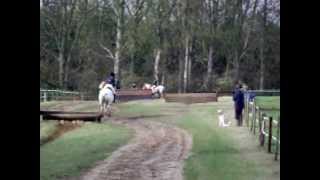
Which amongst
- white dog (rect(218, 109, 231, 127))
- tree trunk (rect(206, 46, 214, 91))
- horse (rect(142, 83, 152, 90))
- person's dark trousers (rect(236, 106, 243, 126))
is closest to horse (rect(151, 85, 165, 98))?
horse (rect(142, 83, 152, 90))

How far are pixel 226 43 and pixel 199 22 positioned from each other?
24 cm

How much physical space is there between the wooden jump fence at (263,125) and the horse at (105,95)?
0.92 m

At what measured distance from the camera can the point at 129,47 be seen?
3.93m

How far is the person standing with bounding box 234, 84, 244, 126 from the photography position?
3.91 meters

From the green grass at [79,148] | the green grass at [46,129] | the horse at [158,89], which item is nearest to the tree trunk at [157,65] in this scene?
the horse at [158,89]

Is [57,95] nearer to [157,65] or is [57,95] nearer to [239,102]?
[157,65]

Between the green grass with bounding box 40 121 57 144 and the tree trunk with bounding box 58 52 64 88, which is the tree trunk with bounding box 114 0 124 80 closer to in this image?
the tree trunk with bounding box 58 52 64 88

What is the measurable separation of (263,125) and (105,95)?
42.3 inches

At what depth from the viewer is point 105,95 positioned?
12.9ft

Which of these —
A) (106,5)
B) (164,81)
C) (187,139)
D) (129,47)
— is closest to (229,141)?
(187,139)

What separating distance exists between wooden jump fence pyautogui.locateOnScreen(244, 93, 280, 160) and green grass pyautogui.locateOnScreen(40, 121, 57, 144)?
130 centimetres

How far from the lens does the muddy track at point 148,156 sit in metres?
3.62
